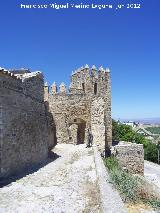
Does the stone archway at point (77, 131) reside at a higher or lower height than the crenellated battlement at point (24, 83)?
lower

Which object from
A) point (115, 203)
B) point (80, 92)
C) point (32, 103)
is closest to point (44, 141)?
point (32, 103)

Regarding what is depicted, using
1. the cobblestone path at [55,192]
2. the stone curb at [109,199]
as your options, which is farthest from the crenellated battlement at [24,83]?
the stone curb at [109,199]

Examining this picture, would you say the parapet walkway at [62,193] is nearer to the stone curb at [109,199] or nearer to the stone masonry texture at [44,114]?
the stone curb at [109,199]

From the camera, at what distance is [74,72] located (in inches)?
969

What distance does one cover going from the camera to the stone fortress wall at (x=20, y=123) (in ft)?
37.0

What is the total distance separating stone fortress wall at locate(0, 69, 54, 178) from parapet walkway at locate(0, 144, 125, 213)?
77 cm

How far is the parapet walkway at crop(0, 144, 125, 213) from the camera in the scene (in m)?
7.90

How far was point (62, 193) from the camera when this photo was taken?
31.1ft

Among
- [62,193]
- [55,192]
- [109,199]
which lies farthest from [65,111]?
[109,199]

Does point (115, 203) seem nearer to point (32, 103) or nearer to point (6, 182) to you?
point (6, 182)

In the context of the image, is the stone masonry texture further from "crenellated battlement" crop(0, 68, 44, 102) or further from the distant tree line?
the distant tree line

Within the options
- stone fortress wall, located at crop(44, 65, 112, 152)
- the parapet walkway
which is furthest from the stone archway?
the parapet walkway

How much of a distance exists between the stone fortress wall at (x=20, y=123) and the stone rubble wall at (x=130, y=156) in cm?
752

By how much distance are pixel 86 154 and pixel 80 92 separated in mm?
6544
